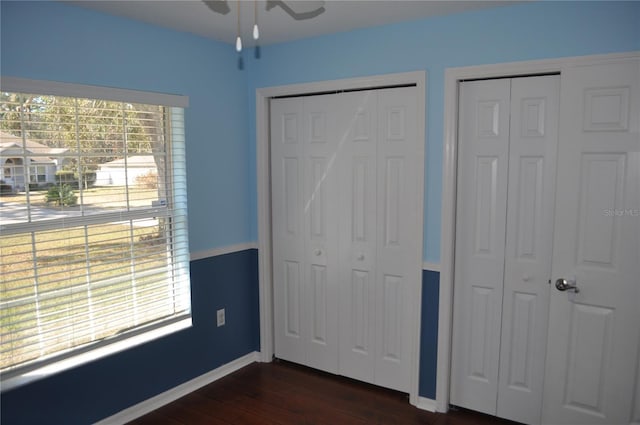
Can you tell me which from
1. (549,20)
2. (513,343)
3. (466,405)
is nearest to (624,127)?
(549,20)

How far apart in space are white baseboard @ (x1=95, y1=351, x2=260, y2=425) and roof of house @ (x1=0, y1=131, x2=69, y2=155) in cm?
154

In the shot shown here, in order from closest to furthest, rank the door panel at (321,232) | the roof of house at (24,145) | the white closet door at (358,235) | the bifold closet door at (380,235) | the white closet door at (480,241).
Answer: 1. the roof of house at (24,145)
2. the white closet door at (480,241)
3. the bifold closet door at (380,235)
4. the white closet door at (358,235)
5. the door panel at (321,232)

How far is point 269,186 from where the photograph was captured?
3559 mm

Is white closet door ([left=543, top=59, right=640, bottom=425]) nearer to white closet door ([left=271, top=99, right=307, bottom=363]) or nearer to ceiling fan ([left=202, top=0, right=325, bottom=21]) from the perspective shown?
ceiling fan ([left=202, top=0, right=325, bottom=21])

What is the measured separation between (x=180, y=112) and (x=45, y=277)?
127cm

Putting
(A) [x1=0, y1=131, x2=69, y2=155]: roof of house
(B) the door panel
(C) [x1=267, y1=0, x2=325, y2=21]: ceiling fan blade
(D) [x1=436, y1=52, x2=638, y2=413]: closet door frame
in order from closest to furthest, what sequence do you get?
(A) [x1=0, y1=131, x2=69, y2=155]: roof of house < (C) [x1=267, y1=0, x2=325, y2=21]: ceiling fan blade < (D) [x1=436, y1=52, x2=638, y2=413]: closet door frame < (B) the door panel

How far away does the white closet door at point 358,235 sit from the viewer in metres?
3.09

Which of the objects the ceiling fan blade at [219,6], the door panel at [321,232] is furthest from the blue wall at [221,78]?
the ceiling fan blade at [219,6]

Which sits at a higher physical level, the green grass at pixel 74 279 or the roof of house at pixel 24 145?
the roof of house at pixel 24 145

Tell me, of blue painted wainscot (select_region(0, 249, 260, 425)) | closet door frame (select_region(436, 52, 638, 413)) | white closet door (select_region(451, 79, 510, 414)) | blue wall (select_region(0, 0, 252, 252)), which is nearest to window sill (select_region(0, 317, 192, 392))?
blue painted wainscot (select_region(0, 249, 260, 425))

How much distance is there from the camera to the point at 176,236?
3182 millimetres

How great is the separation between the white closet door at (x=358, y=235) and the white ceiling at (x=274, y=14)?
47 cm

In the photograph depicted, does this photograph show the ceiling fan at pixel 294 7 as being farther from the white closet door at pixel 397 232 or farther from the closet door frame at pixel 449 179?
the closet door frame at pixel 449 179

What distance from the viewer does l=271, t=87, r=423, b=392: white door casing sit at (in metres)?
3.00
